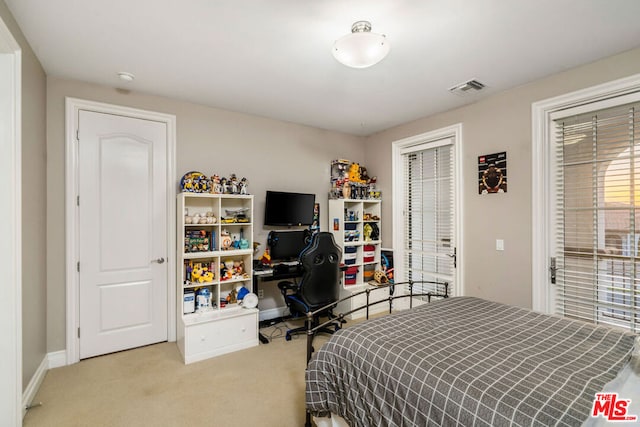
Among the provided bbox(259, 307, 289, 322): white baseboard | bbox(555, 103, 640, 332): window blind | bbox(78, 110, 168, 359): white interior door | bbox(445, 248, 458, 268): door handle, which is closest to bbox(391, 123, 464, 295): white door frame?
bbox(445, 248, 458, 268): door handle

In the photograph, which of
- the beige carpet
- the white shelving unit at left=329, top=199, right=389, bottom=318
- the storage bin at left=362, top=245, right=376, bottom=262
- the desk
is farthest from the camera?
the storage bin at left=362, top=245, right=376, bottom=262

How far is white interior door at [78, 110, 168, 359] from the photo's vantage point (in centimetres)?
281

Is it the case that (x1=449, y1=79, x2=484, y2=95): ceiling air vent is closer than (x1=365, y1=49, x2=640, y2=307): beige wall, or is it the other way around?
(x1=365, y1=49, x2=640, y2=307): beige wall

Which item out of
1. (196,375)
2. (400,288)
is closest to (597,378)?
(196,375)

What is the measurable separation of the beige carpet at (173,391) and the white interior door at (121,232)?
286mm

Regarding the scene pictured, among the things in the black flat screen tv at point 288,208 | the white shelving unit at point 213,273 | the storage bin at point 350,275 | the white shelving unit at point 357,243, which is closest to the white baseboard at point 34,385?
the white shelving unit at point 213,273

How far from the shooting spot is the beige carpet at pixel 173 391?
2.03m

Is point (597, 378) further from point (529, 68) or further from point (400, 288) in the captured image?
point (400, 288)

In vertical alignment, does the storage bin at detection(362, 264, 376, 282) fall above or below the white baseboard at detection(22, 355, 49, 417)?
above

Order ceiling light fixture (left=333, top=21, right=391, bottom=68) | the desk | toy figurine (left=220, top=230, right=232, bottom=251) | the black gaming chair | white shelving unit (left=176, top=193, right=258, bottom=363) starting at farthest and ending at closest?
1. the desk
2. toy figurine (left=220, top=230, right=232, bottom=251)
3. the black gaming chair
4. white shelving unit (left=176, top=193, right=258, bottom=363)
5. ceiling light fixture (left=333, top=21, right=391, bottom=68)

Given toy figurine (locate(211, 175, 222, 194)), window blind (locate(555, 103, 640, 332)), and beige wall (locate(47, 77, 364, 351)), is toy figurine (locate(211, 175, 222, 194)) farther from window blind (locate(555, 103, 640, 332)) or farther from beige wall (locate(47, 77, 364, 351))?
window blind (locate(555, 103, 640, 332))

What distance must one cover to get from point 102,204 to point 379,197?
339 cm

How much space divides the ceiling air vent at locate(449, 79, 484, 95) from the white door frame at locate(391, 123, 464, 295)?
50 centimetres

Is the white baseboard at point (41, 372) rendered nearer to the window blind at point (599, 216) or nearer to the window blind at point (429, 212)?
the window blind at point (429, 212)
